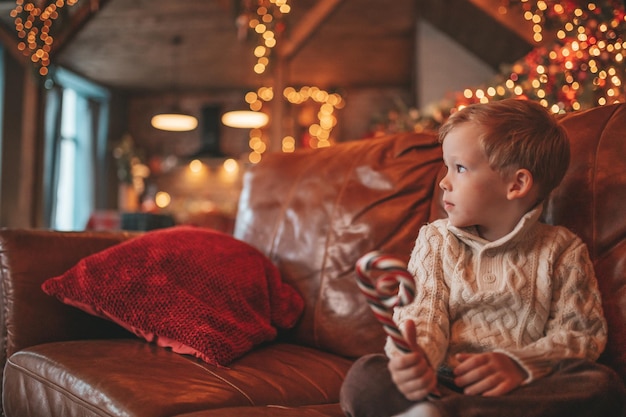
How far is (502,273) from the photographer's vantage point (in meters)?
1.30

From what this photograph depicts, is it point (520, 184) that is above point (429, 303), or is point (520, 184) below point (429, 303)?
above

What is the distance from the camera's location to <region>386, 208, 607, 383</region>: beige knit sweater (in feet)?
4.08

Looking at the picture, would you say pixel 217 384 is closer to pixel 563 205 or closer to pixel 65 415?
pixel 65 415

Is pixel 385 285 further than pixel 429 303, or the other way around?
pixel 429 303

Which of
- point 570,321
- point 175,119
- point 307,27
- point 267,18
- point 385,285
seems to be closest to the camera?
point 385,285

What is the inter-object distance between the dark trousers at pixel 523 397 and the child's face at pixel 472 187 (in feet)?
1.05

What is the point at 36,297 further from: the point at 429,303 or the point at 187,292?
the point at 429,303

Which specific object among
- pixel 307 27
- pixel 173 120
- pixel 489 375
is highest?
pixel 307 27

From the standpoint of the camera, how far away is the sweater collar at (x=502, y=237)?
4.22 feet

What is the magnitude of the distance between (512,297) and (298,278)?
0.84 meters

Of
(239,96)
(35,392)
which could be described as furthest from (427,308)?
(239,96)

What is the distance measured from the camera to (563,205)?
1.48 metres

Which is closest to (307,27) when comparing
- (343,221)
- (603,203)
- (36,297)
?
(343,221)

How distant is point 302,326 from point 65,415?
70 cm
